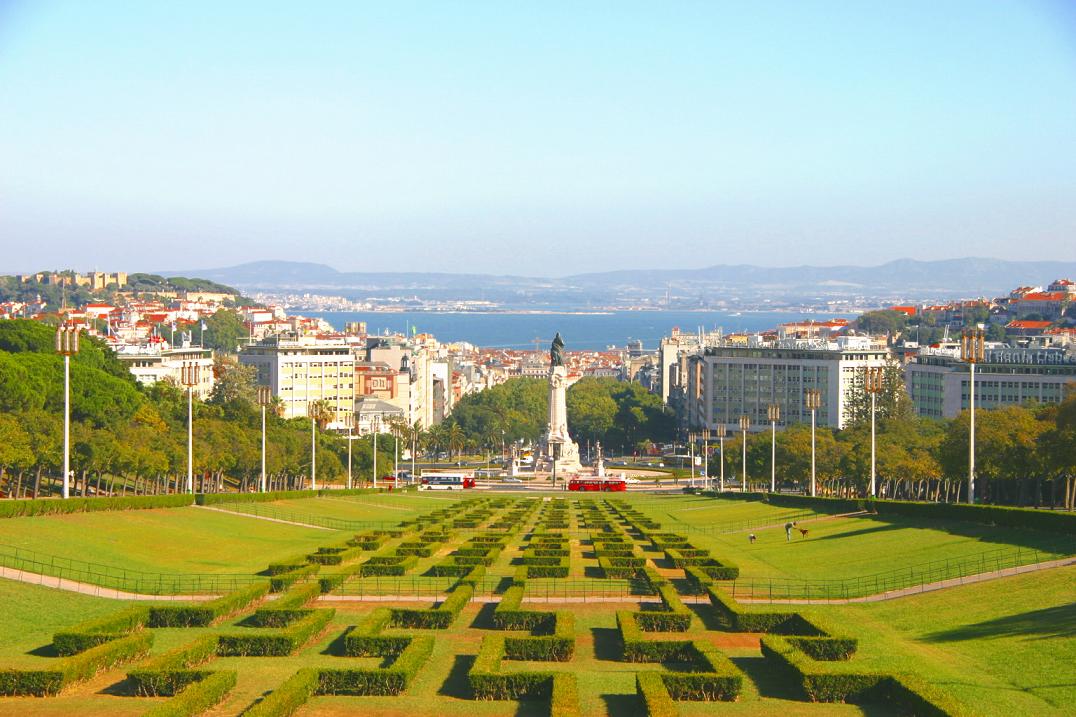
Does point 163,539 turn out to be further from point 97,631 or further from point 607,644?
point 607,644

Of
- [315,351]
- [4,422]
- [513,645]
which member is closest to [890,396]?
[315,351]

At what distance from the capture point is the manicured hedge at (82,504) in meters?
54.2

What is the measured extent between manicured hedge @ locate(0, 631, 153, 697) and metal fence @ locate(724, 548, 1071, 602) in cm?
1985

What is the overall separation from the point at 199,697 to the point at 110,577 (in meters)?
18.4

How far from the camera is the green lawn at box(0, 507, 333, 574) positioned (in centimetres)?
5053

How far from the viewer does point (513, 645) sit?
118ft

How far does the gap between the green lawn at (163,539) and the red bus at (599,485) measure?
63.8 m

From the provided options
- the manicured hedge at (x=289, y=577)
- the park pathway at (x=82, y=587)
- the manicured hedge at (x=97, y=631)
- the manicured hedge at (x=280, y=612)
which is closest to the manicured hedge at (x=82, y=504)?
the park pathway at (x=82, y=587)

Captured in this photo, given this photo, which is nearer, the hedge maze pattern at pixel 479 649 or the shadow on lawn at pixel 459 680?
the hedge maze pattern at pixel 479 649

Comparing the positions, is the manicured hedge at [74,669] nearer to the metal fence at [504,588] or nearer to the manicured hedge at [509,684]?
the manicured hedge at [509,684]

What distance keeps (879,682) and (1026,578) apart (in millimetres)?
13080

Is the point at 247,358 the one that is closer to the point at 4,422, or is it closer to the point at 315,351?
the point at 315,351

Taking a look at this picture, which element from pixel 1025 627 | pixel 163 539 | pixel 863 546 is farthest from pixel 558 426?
pixel 1025 627

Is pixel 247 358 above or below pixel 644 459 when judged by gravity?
above
